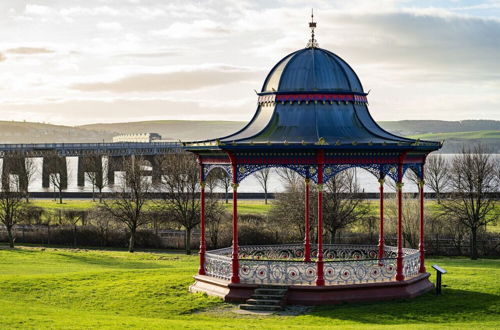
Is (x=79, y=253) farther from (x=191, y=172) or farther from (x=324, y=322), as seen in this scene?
(x=324, y=322)

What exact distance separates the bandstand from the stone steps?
13.2 inches

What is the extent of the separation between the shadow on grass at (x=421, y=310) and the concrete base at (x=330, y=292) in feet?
1.07

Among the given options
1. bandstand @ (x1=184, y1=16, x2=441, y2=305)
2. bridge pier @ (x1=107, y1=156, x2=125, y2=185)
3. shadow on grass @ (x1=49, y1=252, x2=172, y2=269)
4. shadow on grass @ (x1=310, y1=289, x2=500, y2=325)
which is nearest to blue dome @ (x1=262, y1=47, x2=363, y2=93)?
bandstand @ (x1=184, y1=16, x2=441, y2=305)

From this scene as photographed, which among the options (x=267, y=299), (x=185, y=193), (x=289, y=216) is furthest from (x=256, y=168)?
(x=185, y=193)

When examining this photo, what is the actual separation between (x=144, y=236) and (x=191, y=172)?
20.4 ft

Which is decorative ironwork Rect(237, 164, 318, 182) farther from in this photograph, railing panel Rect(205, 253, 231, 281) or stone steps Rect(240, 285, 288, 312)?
stone steps Rect(240, 285, 288, 312)

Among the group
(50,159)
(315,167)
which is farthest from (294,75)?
(50,159)

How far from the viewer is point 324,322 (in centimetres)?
2316

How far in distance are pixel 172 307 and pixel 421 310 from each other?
25.3ft

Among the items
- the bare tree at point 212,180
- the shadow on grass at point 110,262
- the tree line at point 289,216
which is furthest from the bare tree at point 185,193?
the shadow on grass at point 110,262

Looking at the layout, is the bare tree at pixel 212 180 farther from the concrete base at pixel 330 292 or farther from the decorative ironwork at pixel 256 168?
the concrete base at pixel 330 292

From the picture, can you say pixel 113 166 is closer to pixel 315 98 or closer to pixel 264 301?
pixel 315 98

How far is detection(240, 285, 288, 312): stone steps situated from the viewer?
24969 millimetres

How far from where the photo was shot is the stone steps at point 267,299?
81.9 ft
